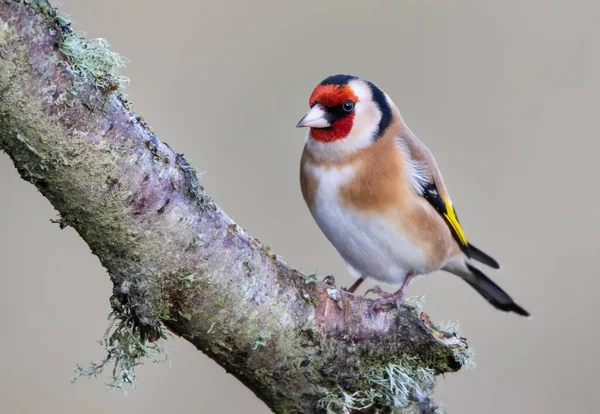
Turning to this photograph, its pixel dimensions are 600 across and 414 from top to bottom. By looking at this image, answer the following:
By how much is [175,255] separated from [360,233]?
1235 millimetres

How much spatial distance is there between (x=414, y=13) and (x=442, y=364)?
3765 millimetres

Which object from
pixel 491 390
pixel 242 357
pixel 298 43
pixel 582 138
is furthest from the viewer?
pixel 582 138

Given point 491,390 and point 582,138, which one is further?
point 582,138

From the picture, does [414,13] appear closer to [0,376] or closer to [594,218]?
[594,218]

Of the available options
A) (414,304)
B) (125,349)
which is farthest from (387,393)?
(125,349)

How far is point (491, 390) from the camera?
4480 millimetres

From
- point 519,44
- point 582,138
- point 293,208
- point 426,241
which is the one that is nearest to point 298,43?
point 293,208

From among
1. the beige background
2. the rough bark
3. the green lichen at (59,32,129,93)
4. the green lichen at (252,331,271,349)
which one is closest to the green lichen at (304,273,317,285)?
the rough bark

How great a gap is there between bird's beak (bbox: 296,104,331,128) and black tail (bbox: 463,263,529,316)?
3.87 ft

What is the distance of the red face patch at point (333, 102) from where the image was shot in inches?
108

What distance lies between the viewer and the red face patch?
2.75 meters

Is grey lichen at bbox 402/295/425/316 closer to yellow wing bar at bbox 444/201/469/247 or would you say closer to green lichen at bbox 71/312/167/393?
green lichen at bbox 71/312/167/393

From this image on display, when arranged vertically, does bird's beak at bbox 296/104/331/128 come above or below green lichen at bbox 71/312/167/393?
above

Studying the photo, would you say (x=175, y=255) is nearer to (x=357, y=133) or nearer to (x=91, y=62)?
(x=91, y=62)
